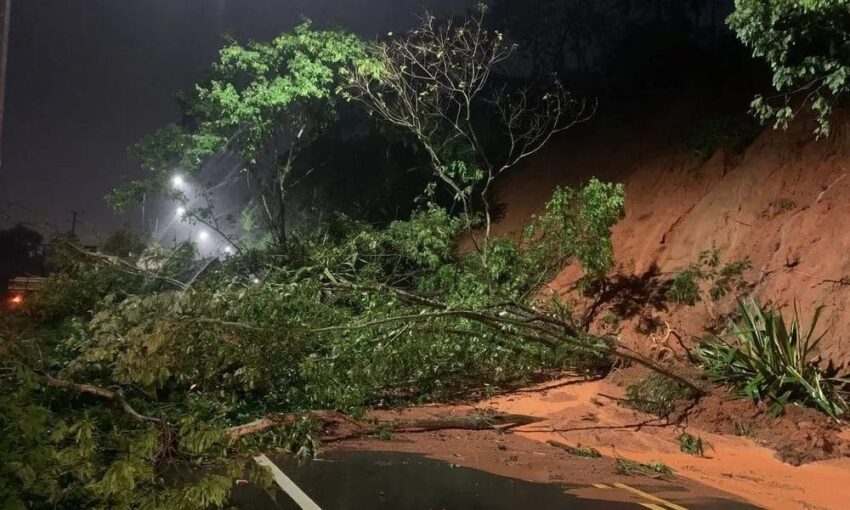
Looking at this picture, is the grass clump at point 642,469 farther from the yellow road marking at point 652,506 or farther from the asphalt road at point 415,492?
the yellow road marking at point 652,506

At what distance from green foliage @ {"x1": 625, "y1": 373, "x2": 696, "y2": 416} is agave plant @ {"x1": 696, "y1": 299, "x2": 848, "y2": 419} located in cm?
59

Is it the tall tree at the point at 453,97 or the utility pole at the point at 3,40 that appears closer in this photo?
the utility pole at the point at 3,40

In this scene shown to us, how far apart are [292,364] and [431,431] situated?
203 cm

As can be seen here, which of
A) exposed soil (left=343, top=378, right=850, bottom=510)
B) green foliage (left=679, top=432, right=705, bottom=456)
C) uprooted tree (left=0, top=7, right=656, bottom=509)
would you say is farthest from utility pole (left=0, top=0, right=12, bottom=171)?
green foliage (left=679, top=432, right=705, bottom=456)

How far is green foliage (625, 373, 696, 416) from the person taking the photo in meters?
8.67

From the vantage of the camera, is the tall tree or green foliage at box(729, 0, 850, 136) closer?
green foliage at box(729, 0, 850, 136)

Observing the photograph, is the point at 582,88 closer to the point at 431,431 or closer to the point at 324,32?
the point at 324,32

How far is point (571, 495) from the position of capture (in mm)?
5738

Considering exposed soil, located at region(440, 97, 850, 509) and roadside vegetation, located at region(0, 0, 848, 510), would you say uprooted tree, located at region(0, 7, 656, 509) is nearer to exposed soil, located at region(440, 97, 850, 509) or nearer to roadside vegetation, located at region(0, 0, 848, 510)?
roadside vegetation, located at region(0, 0, 848, 510)

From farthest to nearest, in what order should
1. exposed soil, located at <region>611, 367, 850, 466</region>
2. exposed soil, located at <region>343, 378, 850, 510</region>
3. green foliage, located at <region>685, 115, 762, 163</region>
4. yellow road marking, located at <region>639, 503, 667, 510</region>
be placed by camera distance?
green foliage, located at <region>685, 115, 762, 163</region> → exposed soil, located at <region>611, 367, 850, 466</region> → exposed soil, located at <region>343, 378, 850, 510</region> → yellow road marking, located at <region>639, 503, 667, 510</region>

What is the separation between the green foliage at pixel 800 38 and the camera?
293 inches

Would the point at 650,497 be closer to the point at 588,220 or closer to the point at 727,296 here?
the point at 727,296

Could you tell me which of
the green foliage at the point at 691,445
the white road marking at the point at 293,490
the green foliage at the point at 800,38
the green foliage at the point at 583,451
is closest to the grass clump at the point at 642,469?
the green foliage at the point at 583,451

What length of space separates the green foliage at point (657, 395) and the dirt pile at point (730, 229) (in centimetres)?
181
